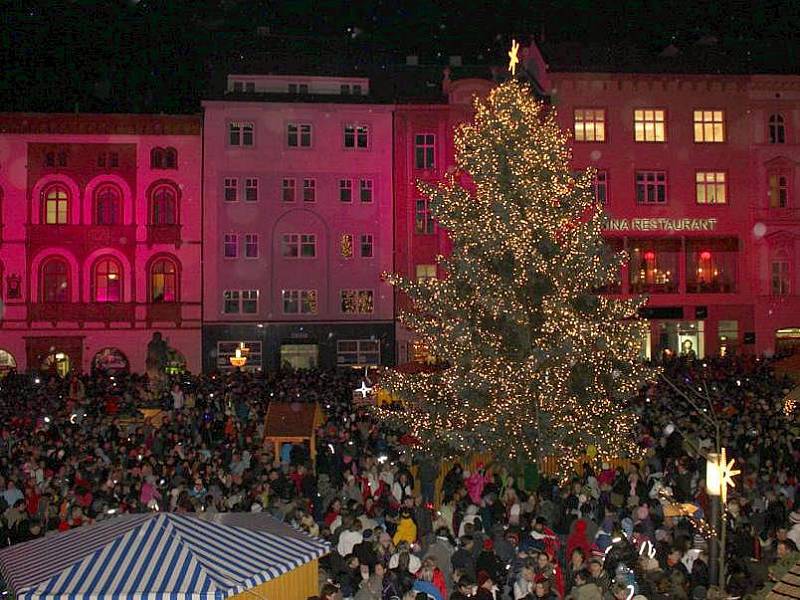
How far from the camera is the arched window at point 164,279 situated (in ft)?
139

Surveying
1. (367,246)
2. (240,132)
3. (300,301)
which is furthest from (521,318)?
(240,132)

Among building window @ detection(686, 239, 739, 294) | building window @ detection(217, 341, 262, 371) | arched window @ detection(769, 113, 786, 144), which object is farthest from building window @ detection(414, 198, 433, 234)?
arched window @ detection(769, 113, 786, 144)

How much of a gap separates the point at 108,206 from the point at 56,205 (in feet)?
7.31

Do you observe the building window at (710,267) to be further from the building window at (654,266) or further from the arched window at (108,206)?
the arched window at (108,206)

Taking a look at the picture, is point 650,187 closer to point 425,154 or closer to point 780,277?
point 780,277

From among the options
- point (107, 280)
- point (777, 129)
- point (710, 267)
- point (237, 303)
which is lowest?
point (237, 303)

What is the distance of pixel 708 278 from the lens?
4338 centimetres

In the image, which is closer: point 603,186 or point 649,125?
point 603,186

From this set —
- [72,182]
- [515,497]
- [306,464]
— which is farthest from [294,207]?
[515,497]

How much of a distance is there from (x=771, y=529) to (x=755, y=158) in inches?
1329

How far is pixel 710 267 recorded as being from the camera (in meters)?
43.4

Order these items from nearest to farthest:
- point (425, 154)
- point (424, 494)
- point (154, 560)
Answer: point (154, 560) → point (424, 494) → point (425, 154)

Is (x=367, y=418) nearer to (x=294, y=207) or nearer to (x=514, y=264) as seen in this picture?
(x=514, y=264)

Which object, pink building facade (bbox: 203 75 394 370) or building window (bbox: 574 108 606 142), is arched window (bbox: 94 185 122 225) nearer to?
pink building facade (bbox: 203 75 394 370)
